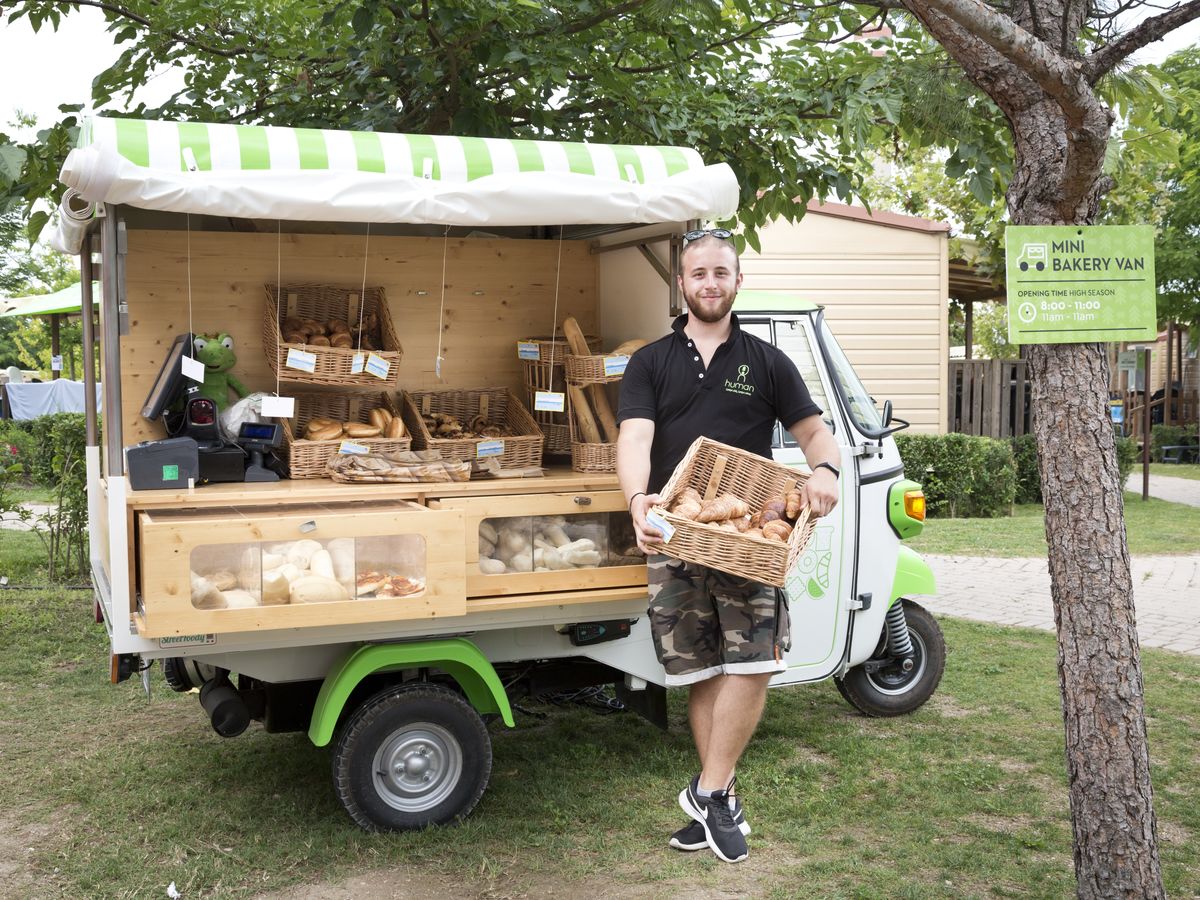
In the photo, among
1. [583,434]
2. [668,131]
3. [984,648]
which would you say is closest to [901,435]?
[984,648]

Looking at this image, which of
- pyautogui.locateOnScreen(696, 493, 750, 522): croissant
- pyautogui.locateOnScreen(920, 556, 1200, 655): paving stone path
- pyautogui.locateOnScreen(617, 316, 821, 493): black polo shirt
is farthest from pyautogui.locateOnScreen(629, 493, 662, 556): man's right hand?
pyautogui.locateOnScreen(920, 556, 1200, 655): paving stone path

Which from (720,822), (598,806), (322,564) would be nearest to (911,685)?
(598,806)

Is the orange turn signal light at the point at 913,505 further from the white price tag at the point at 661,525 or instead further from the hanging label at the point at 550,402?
the white price tag at the point at 661,525

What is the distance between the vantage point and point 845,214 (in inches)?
590

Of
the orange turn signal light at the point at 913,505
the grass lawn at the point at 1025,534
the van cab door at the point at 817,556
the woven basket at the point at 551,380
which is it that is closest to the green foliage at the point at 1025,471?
the grass lawn at the point at 1025,534

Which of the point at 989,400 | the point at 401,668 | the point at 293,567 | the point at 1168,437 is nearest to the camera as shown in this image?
the point at 293,567

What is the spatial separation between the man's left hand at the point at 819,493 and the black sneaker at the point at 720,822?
104cm

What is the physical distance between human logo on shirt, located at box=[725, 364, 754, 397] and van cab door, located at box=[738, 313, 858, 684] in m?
1.23

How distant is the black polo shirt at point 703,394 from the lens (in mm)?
4203

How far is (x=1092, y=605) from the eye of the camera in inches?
140

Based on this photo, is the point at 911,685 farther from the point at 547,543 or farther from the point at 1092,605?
the point at 1092,605

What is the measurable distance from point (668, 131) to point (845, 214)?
8.65 m

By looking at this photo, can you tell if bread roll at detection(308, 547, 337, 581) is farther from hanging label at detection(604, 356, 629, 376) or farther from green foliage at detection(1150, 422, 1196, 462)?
green foliage at detection(1150, 422, 1196, 462)

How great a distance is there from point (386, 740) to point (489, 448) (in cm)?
141
